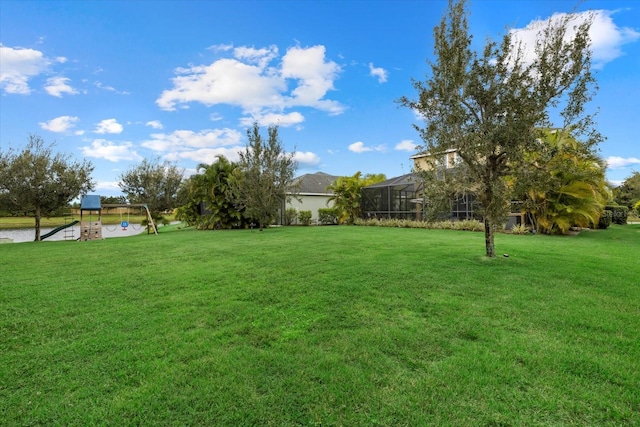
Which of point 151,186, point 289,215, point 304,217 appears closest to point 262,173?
point 289,215

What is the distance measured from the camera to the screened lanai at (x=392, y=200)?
19.9m

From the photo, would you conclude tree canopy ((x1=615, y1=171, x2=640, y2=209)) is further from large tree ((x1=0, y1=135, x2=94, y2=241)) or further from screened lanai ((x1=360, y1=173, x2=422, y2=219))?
large tree ((x1=0, y1=135, x2=94, y2=241))

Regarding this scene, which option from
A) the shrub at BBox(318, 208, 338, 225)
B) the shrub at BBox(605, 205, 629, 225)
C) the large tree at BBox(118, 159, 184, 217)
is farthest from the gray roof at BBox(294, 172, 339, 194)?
the shrub at BBox(605, 205, 629, 225)

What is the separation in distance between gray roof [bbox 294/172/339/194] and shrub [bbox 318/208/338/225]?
2497mm

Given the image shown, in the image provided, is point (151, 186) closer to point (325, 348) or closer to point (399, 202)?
point (399, 202)

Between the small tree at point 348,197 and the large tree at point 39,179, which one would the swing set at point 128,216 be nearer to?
the large tree at point 39,179

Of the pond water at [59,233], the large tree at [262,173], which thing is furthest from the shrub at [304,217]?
the pond water at [59,233]

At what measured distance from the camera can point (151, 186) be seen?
24.6 m

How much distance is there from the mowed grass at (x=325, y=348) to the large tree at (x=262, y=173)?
1022 cm

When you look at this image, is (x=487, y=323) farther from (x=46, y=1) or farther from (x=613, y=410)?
(x=46, y=1)

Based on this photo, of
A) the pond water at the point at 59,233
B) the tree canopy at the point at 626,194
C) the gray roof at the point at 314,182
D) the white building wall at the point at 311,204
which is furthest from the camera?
the tree canopy at the point at 626,194

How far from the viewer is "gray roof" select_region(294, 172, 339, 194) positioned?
25855 millimetres

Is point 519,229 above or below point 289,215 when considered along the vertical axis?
below

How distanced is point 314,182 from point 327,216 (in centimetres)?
509
